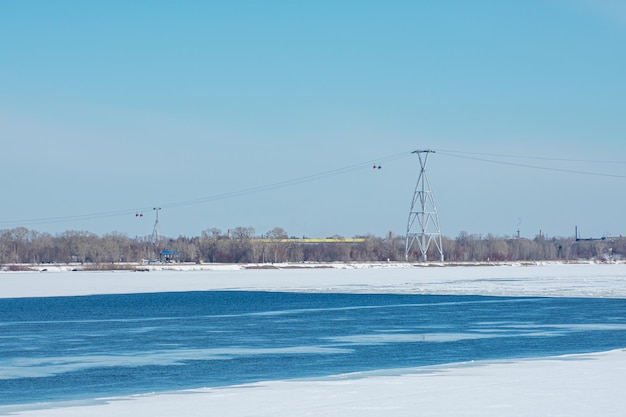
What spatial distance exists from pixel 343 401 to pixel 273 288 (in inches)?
1634

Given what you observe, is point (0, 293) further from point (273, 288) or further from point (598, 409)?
point (598, 409)

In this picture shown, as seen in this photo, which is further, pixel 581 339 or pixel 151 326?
pixel 151 326

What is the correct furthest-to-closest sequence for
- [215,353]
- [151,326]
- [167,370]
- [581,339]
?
[151,326], [581,339], [215,353], [167,370]

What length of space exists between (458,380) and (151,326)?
1580 cm

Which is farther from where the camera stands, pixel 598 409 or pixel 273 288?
pixel 273 288

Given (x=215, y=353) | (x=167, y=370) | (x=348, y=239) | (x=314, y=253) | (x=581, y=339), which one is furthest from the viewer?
(x=348, y=239)

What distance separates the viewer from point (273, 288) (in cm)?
5438

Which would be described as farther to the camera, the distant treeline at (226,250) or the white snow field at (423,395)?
the distant treeline at (226,250)

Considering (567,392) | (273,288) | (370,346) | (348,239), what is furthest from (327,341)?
(348,239)

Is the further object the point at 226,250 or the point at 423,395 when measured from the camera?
the point at 226,250

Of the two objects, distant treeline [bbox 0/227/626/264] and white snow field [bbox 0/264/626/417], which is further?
distant treeline [bbox 0/227/626/264]

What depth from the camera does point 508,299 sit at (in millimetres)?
43438

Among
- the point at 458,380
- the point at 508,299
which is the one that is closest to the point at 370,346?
the point at 458,380

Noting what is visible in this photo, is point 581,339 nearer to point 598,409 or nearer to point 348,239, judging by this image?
point 598,409
